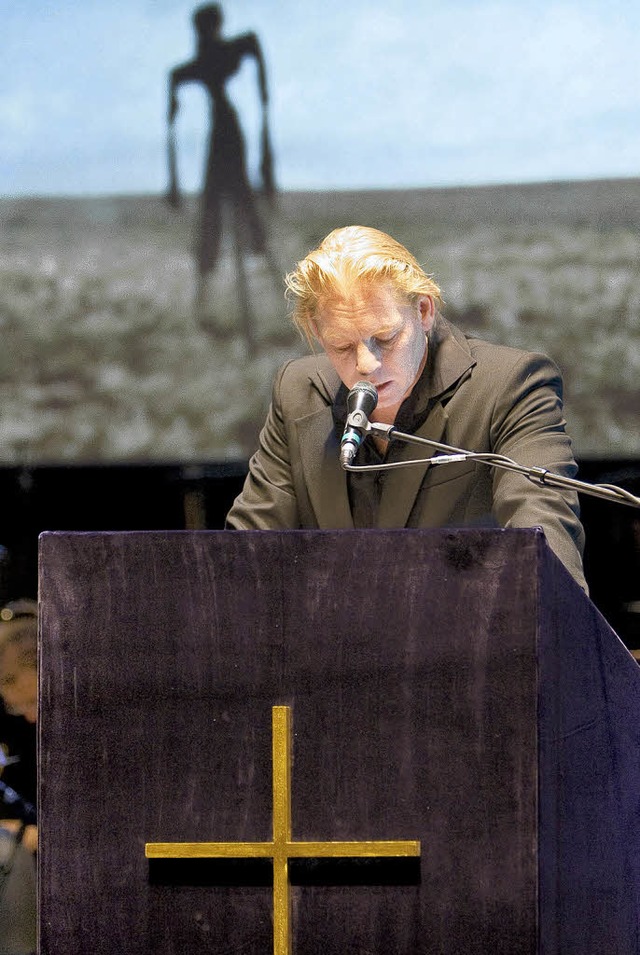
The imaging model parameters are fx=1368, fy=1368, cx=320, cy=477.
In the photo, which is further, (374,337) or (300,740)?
(374,337)

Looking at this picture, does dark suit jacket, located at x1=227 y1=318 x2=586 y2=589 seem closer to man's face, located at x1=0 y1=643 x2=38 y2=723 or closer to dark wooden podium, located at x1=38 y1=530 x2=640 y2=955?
dark wooden podium, located at x1=38 y1=530 x2=640 y2=955

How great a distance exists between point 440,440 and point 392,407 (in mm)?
107

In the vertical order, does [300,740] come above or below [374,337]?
below

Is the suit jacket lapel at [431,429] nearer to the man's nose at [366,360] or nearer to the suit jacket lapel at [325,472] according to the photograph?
the suit jacket lapel at [325,472]

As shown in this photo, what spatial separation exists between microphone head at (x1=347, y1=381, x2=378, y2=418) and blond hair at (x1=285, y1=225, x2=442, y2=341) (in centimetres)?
35

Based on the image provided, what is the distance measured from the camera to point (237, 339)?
13.4 feet

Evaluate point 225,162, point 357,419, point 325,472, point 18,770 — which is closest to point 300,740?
point 357,419

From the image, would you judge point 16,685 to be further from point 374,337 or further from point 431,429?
point 374,337

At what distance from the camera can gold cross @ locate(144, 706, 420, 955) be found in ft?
4.68

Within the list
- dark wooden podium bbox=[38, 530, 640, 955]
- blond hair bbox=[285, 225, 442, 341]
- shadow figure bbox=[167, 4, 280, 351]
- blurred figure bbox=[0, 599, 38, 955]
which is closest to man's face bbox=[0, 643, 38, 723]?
blurred figure bbox=[0, 599, 38, 955]

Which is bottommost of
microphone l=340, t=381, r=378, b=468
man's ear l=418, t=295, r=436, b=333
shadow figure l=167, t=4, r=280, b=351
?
microphone l=340, t=381, r=378, b=468

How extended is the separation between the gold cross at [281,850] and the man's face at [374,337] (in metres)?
0.85

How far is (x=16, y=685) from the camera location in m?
4.21

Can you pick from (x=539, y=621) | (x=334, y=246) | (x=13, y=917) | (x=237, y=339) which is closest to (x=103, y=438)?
(x=237, y=339)
